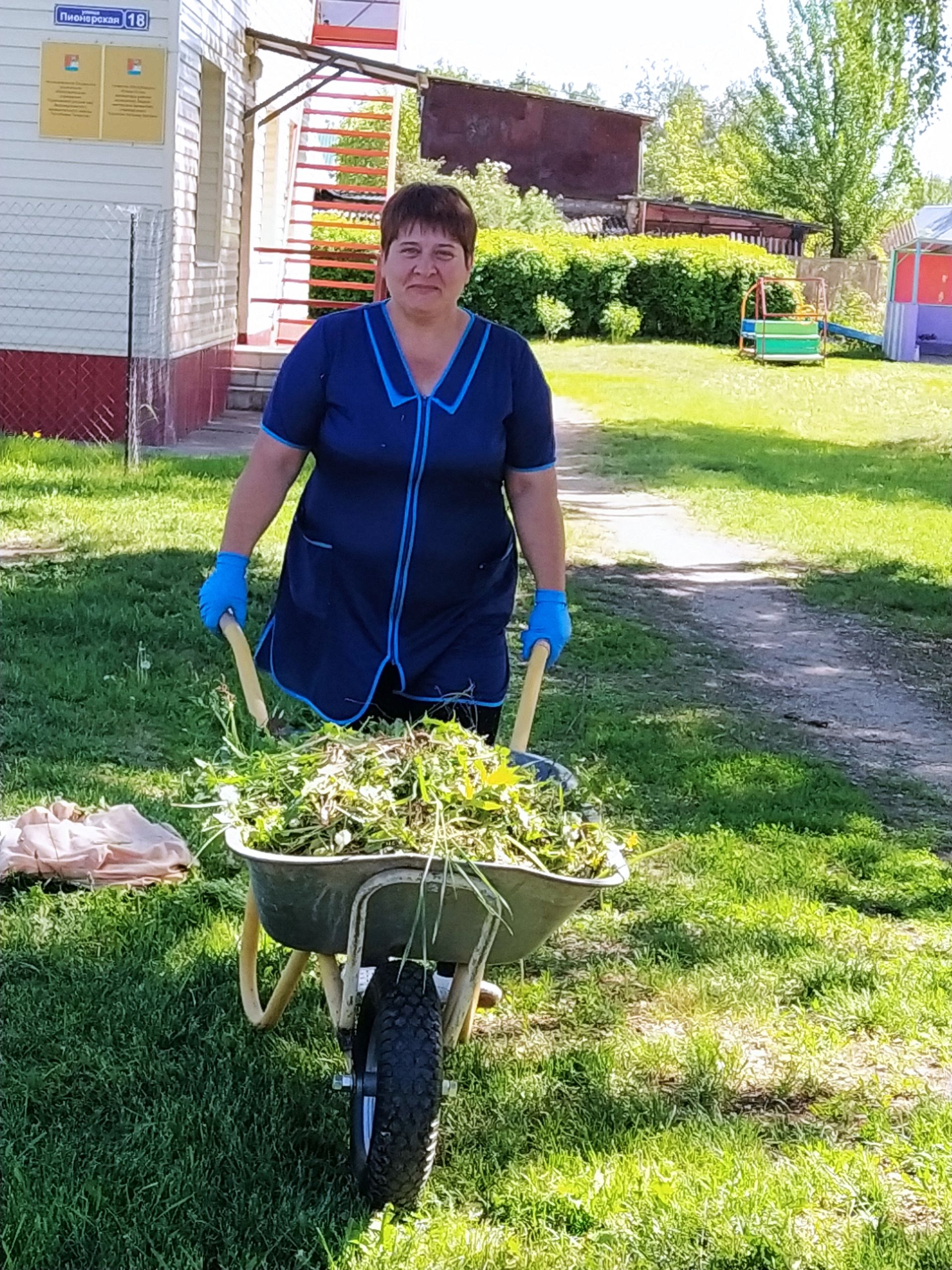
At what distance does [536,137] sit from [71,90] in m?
33.4

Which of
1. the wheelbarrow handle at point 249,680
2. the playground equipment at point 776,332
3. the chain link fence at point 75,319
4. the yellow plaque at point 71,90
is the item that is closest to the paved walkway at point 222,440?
the chain link fence at point 75,319

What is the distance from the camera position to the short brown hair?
3611mm

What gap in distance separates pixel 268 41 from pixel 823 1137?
49.7 ft

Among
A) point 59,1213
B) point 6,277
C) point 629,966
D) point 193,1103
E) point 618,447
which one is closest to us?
point 59,1213

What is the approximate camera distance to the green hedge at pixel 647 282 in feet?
101

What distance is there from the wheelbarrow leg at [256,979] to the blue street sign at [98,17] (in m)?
10.8

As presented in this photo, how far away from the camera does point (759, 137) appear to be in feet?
162

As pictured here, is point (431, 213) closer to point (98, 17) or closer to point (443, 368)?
point (443, 368)

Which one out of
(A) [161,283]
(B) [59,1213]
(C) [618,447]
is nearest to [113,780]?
(B) [59,1213]

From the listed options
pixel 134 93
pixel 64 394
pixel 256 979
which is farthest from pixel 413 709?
pixel 134 93

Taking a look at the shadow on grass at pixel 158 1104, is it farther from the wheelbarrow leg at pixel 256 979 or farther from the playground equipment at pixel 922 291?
the playground equipment at pixel 922 291

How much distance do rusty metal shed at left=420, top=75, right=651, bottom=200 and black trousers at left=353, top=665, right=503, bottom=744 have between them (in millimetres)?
42054

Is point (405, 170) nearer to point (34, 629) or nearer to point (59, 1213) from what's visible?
point (34, 629)

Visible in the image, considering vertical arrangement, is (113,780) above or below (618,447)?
below
